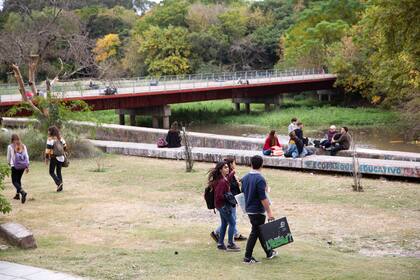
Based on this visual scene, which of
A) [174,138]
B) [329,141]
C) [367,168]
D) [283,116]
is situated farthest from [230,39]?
[367,168]

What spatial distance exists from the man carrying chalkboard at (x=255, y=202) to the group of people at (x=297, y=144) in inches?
353

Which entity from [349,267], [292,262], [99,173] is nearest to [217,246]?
[292,262]

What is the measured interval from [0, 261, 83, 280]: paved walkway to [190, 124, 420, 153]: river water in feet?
86.1

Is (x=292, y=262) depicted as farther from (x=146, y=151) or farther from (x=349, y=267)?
(x=146, y=151)

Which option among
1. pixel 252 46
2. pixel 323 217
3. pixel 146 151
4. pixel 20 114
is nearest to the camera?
pixel 323 217

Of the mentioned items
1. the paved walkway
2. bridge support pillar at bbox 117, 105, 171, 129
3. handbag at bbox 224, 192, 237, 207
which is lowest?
bridge support pillar at bbox 117, 105, 171, 129

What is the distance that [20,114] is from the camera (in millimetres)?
34688

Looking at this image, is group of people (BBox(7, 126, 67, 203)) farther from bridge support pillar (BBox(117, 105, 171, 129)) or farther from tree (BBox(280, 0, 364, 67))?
tree (BBox(280, 0, 364, 67))

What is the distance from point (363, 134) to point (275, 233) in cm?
3649

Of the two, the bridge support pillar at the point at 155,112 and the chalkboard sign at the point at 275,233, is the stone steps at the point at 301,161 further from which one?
the bridge support pillar at the point at 155,112

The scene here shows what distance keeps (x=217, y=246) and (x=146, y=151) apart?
12.2 meters

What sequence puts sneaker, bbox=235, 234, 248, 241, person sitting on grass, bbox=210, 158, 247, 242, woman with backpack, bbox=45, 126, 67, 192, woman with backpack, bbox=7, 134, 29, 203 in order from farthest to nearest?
woman with backpack, bbox=45, 126, 67, 192, woman with backpack, bbox=7, 134, 29, 203, sneaker, bbox=235, 234, 248, 241, person sitting on grass, bbox=210, 158, 247, 242

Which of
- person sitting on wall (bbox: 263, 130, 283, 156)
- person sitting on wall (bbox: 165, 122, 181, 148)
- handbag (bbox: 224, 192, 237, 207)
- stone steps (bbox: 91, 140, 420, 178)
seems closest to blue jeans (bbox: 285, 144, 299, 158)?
stone steps (bbox: 91, 140, 420, 178)

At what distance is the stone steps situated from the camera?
15008mm
